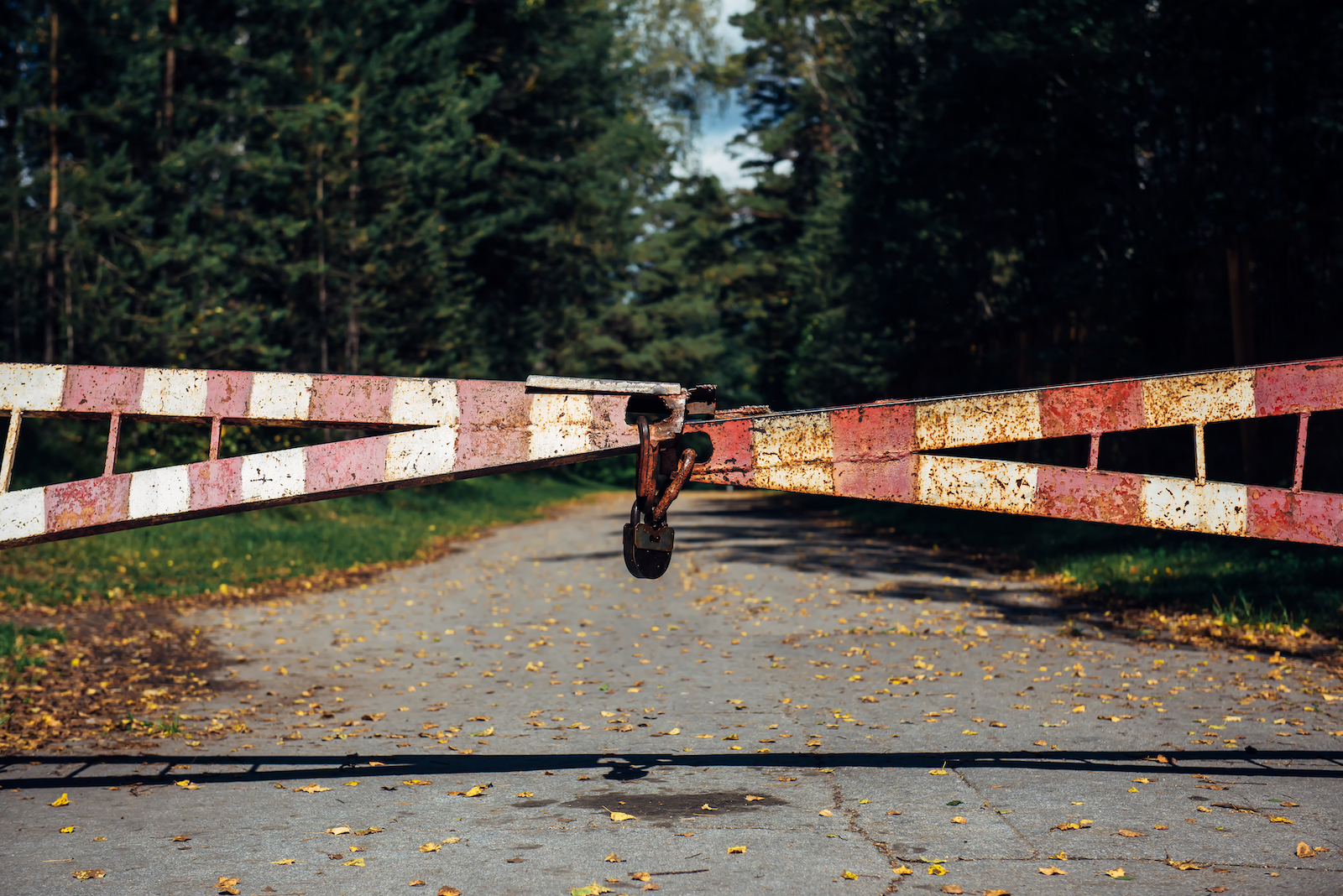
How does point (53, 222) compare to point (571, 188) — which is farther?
point (571, 188)

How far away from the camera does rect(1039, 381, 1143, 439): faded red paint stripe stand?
5.07m

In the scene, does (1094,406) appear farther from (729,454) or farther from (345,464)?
(345,464)

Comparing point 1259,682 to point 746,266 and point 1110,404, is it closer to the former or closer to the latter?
point 1110,404

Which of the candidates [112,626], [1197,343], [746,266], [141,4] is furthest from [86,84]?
[746,266]

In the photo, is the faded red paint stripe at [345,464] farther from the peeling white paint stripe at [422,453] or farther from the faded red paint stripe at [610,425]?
the faded red paint stripe at [610,425]

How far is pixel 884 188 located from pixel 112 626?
19.4m

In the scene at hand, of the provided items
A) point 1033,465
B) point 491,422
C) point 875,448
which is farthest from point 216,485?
point 1033,465

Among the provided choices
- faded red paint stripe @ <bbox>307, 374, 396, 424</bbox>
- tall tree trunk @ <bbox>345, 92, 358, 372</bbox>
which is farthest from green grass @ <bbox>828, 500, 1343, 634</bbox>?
tall tree trunk @ <bbox>345, 92, 358, 372</bbox>

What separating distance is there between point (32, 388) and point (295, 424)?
3.50 ft

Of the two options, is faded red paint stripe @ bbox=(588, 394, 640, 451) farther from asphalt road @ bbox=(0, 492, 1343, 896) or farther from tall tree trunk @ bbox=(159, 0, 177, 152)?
tall tree trunk @ bbox=(159, 0, 177, 152)

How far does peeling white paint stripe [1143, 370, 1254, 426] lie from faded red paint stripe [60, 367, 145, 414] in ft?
13.5

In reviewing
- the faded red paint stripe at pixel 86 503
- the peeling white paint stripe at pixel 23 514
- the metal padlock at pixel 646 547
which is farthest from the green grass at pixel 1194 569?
the peeling white paint stripe at pixel 23 514

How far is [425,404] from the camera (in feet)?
16.9

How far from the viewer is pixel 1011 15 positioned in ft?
66.6
